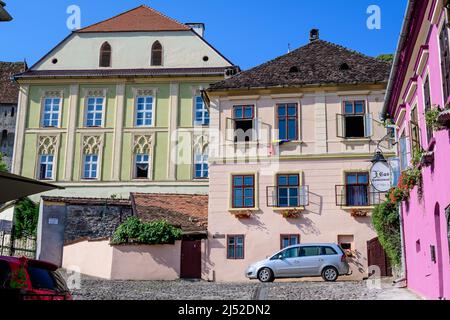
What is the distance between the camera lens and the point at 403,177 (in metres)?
15.4

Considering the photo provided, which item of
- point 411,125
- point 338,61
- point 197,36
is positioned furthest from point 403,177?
point 197,36

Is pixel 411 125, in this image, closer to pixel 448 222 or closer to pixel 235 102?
pixel 448 222

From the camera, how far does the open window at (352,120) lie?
1161 inches

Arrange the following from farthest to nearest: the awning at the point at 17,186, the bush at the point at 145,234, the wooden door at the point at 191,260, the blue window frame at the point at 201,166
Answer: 1. the blue window frame at the point at 201,166
2. the wooden door at the point at 191,260
3. the bush at the point at 145,234
4. the awning at the point at 17,186

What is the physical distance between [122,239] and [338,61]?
558 inches

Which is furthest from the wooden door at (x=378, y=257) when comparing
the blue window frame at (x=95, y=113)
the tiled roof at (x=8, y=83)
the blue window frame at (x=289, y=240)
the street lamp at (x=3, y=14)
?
the tiled roof at (x=8, y=83)

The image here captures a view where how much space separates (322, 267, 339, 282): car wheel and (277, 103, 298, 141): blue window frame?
25.6ft

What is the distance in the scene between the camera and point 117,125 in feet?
141

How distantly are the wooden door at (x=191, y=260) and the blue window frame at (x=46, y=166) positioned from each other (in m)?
17.6

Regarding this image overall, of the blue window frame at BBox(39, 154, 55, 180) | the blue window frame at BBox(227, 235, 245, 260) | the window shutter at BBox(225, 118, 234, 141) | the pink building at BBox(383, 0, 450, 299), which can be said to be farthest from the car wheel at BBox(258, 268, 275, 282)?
the blue window frame at BBox(39, 154, 55, 180)

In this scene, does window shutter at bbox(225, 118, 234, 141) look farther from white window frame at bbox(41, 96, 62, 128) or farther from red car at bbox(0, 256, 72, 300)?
red car at bbox(0, 256, 72, 300)

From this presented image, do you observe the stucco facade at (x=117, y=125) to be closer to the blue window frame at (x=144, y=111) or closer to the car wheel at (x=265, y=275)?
the blue window frame at (x=144, y=111)

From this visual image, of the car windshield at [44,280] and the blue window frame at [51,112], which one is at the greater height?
the blue window frame at [51,112]

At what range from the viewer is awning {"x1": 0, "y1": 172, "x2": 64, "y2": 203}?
10594 millimetres
